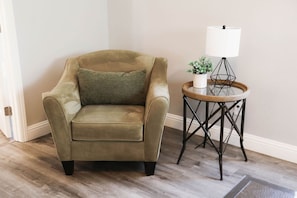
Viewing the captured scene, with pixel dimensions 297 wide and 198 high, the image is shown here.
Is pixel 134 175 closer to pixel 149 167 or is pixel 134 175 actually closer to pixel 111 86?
pixel 149 167

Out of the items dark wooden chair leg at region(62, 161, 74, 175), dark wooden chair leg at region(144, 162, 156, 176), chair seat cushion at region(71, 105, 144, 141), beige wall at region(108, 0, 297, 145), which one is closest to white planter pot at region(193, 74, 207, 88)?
beige wall at region(108, 0, 297, 145)

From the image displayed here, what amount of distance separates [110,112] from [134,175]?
0.53 m

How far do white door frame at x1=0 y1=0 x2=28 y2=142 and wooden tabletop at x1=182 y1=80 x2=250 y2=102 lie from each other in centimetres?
152

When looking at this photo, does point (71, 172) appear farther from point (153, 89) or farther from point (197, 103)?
point (197, 103)

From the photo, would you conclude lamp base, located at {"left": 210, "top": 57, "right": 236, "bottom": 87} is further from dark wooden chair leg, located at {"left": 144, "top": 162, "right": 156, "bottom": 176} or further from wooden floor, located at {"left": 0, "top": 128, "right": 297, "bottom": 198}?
dark wooden chair leg, located at {"left": 144, "top": 162, "right": 156, "bottom": 176}

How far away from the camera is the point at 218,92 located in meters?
2.57

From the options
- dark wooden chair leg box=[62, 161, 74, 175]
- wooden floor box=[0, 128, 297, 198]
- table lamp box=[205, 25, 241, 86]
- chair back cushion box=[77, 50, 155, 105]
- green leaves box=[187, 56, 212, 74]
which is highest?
table lamp box=[205, 25, 241, 86]

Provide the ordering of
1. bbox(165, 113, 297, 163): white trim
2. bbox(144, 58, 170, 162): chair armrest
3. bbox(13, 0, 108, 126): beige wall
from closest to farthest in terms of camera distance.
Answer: bbox(144, 58, 170, 162): chair armrest, bbox(165, 113, 297, 163): white trim, bbox(13, 0, 108, 126): beige wall

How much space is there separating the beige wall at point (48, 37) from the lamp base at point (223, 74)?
1.40m

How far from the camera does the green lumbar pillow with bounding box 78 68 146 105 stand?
2.79m

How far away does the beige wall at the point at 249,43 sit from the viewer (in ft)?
8.56

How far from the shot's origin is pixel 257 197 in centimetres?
177

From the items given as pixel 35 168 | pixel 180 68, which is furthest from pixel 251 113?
pixel 35 168

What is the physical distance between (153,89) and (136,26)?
3.73ft
